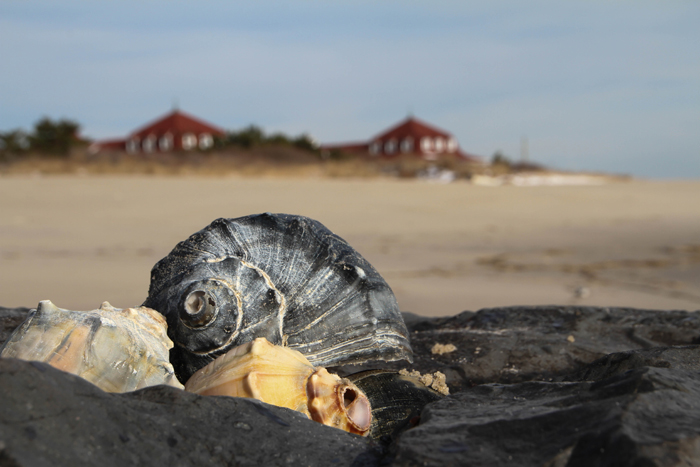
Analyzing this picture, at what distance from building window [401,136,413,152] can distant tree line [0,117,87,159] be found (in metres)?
15.5

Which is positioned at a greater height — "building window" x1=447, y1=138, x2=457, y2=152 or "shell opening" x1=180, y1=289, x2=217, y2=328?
"building window" x1=447, y1=138, x2=457, y2=152

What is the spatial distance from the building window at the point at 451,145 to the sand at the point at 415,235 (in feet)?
51.6

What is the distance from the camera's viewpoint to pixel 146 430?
3.93 feet

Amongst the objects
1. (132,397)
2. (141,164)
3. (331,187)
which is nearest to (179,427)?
(132,397)

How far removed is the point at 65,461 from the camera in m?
1.04

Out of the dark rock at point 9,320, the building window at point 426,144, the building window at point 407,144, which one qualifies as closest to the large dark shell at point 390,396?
the dark rock at point 9,320

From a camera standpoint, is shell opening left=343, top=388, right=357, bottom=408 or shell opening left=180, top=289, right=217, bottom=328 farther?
shell opening left=180, top=289, right=217, bottom=328

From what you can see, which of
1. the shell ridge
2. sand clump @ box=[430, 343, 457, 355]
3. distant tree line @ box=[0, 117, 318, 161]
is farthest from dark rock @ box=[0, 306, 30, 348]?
distant tree line @ box=[0, 117, 318, 161]

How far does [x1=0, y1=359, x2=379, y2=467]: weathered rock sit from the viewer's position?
1066 mm

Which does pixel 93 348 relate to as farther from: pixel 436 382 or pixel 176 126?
pixel 176 126

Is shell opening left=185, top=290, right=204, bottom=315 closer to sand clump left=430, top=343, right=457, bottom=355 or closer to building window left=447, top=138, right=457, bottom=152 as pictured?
sand clump left=430, top=343, right=457, bottom=355

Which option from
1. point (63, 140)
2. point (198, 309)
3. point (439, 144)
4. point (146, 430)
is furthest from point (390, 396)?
point (439, 144)

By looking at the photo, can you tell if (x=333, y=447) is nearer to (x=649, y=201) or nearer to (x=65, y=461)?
(x=65, y=461)

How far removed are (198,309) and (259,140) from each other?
19.7m
